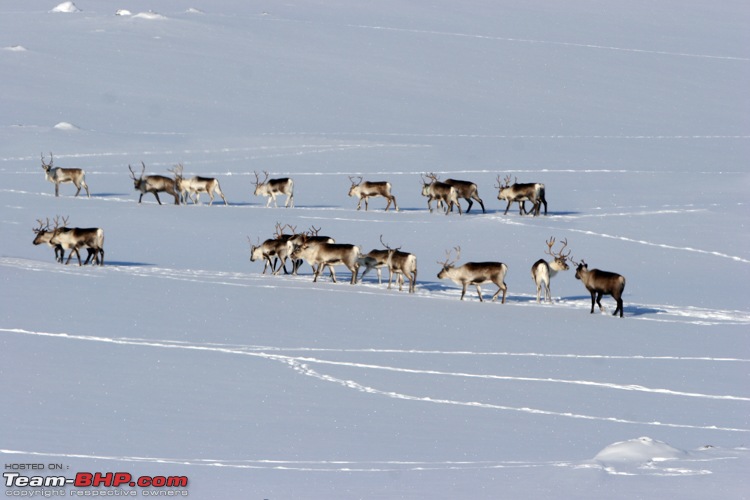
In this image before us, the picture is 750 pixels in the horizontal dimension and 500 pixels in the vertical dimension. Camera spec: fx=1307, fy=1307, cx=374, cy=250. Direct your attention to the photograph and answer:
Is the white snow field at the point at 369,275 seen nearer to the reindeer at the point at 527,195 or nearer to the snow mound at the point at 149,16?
the snow mound at the point at 149,16

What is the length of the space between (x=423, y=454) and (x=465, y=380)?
374cm

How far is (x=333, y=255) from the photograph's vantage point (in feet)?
77.3

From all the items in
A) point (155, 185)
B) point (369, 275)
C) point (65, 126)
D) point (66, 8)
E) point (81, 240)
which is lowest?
point (369, 275)

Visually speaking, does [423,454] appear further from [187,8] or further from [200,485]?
[187,8]

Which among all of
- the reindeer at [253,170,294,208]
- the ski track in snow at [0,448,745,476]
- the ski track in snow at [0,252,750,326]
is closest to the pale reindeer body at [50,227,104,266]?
the ski track in snow at [0,252,750,326]

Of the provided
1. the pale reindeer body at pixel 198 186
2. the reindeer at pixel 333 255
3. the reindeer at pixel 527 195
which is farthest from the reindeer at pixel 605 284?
the pale reindeer body at pixel 198 186

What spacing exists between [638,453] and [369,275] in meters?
15.2

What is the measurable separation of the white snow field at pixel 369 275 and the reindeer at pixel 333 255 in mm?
417

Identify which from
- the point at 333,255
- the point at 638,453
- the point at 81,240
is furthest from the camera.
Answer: the point at 81,240

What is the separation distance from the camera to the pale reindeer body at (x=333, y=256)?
23422 millimetres

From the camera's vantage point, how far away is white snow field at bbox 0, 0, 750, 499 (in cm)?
1245

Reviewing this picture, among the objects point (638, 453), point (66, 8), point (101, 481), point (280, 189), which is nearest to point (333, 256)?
point (280, 189)

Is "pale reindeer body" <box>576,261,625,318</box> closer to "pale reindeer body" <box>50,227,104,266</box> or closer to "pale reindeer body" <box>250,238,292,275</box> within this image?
"pale reindeer body" <box>250,238,292,275</box>

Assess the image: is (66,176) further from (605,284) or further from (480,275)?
(605,284)
